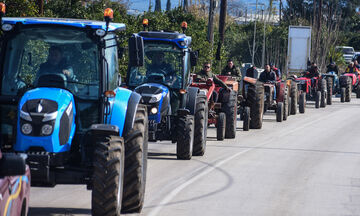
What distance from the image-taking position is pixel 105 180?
884 centimetres

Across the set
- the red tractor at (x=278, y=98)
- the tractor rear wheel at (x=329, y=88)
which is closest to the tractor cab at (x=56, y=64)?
the red tractor at (x=278, y=98)

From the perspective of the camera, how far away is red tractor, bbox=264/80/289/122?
25422 mm

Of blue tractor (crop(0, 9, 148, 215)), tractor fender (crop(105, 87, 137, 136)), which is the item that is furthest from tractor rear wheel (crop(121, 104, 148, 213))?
tractor fender (crop(105, 87, 137, 136))

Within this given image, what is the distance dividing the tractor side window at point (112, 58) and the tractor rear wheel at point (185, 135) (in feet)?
16.1

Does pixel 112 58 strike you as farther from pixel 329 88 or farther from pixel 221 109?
pixel 329 88

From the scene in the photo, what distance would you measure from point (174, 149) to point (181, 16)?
1843 centimetres

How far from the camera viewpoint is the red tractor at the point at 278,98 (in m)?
25.4

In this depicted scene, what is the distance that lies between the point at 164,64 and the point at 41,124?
7.31 m

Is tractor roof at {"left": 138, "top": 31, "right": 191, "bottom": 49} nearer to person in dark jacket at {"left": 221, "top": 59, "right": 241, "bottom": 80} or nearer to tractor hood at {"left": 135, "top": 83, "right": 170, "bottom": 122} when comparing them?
tractor hood at {"left": 135, "top": 83, "right": 170, "bottom": 122}

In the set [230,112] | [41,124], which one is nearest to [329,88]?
[230,112]

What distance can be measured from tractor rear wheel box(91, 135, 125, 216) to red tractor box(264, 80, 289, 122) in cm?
1672

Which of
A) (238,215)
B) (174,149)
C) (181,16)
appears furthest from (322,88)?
(238,215)

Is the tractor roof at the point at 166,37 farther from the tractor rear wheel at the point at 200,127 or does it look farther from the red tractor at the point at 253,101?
the red tractor at the point at 253,101

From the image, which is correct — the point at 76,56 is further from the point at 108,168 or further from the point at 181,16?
the point at 181,16
